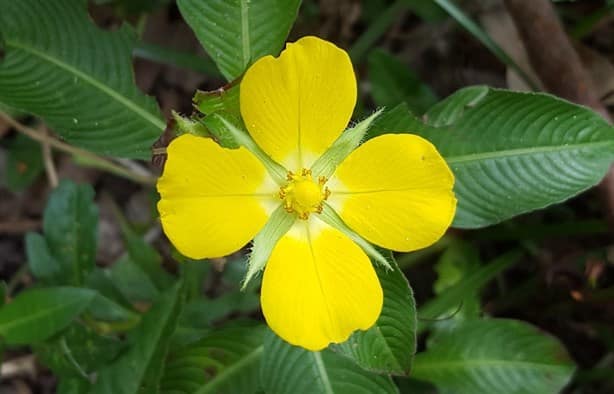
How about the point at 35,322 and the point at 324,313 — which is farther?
the point at 35,322

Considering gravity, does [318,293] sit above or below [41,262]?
below

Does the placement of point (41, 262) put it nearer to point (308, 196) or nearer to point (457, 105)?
point (308, 196)

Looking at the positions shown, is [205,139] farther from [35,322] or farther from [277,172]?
[35,322]

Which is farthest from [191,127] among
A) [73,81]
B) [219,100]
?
[73,81]

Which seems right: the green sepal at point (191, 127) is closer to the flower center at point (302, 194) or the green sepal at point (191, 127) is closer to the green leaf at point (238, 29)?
the flower center at point (302, 194)

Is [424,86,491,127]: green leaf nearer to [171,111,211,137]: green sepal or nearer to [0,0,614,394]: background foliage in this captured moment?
[0,0,614,394]: background foliage

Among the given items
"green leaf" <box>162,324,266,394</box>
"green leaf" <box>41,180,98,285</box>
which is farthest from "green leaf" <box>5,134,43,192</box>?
"green leaf" <box>162,324,266,394</box>

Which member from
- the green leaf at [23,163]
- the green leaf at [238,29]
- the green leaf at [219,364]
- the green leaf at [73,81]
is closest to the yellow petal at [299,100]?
the green leaf at [238,29]

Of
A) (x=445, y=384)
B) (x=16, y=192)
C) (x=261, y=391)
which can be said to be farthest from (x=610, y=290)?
(x=16, y=192)
